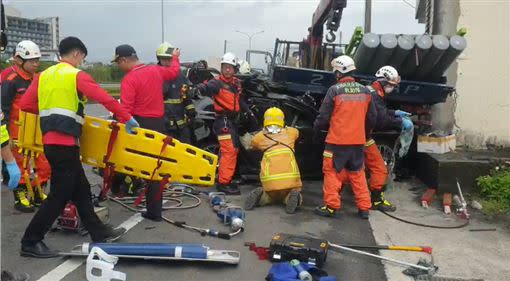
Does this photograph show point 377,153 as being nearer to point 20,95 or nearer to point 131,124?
point 131,124

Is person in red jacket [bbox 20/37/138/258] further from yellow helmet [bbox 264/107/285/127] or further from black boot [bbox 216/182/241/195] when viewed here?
black boot [bbox 216/182/241/195]

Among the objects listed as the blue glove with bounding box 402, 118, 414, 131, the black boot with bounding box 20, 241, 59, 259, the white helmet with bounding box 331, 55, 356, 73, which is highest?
the white helmet with bounding box 331, 55, 356, 73

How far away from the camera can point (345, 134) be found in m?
6.27

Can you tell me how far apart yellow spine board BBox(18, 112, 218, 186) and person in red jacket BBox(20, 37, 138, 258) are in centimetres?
45

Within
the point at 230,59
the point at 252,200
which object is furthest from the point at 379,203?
the point at 230,59

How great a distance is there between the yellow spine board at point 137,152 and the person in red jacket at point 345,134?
68.1 inches

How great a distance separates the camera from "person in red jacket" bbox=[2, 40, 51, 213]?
632cm

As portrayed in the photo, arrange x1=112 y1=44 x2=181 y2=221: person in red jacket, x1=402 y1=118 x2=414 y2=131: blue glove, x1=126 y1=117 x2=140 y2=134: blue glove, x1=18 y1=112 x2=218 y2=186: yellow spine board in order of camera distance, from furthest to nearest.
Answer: x1=402 y1=118 x2=414 y2=131: blue glove < x1=112 y1=44 x2=181 y2=221: person in red jacket < x1=18 y1=112 x2=218 y2=186: yellow spine board < x1=126 y1=117 x2=140 y2=134: blue glove

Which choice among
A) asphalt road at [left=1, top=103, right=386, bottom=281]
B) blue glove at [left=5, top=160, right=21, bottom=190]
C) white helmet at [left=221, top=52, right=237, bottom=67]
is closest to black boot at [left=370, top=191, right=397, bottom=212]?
asphalt road at [left=1, top=103, right=386, bottom=281]

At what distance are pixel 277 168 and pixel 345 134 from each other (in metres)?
0.97

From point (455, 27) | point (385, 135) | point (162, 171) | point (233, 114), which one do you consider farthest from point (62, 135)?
point (455, 27)

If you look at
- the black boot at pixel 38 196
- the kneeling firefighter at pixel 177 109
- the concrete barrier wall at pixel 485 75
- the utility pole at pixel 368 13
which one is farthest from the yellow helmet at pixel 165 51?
the utility pole at pixel 368 13

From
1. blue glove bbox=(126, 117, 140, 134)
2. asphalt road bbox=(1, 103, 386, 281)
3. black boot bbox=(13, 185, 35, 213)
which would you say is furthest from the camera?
black boot bbox=(13, 185, 35, 213)

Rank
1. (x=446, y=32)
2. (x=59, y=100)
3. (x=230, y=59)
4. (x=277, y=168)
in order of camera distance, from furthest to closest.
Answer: (x=446, y=32)
(x=230, y=59)
(x=277, y=168)
(x=59, y=100)
